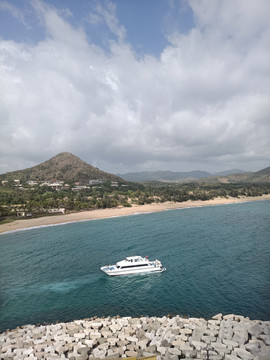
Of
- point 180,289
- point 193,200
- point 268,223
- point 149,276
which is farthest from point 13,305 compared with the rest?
point 193,200

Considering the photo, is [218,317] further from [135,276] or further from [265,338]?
[135,276]

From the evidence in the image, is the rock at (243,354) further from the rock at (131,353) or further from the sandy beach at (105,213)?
the sandy beach at (105,213)

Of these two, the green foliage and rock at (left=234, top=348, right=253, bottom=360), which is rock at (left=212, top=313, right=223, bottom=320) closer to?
rock at (left=234, top=348, right=253, bottom=360)

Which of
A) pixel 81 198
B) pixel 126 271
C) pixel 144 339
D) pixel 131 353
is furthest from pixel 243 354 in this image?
pixel 81 198

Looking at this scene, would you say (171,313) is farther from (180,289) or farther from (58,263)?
(58,263)

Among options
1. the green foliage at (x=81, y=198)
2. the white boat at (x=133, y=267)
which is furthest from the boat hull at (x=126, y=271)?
the green foliage at (x=81, y=198)

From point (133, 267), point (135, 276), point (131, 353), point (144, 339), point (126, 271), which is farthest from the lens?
point (133, 267)

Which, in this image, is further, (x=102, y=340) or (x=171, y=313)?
(x=171, y=313)
